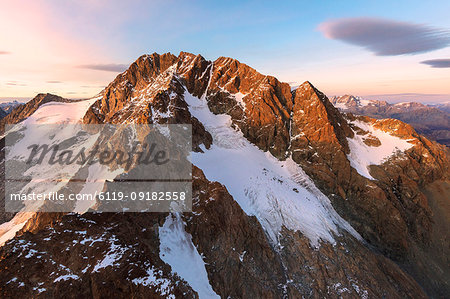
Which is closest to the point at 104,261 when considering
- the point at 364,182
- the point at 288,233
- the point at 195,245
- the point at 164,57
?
the point at 195,245

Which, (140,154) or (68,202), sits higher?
(140,154)

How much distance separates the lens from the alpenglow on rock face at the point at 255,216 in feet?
66.6

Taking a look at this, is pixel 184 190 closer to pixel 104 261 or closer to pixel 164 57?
pixel 104 261

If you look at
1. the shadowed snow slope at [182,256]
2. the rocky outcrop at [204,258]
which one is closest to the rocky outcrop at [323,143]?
the rocky outcrop at [204,258]

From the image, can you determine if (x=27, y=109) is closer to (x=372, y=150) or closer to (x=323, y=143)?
(x=323, y=143)

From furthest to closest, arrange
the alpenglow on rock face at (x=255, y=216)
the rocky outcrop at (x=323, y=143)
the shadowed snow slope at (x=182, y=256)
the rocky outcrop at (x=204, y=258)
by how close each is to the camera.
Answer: the rocky outcrop at (x=323, y=143), the shadowed snow slope at (x=182, y=256), the alpenglow on rock face at (x=255, y=216), the rocky outcrop at (x=204, y=258)

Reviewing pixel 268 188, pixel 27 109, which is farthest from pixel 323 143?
pixel 27 109

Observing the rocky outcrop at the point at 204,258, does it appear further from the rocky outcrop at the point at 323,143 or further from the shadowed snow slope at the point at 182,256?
the rocky outcrop at the point at 323,143

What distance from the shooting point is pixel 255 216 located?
153ft

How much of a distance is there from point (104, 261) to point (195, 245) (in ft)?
57.3

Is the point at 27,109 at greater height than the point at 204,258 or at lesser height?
greater

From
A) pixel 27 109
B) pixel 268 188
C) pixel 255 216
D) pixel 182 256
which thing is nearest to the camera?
pixel 182 256

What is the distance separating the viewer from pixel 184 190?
42562mm

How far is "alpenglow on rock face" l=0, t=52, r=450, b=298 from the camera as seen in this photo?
800 inches
